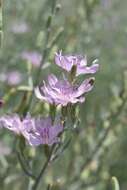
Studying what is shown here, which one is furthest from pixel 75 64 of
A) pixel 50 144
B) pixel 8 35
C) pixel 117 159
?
pixel 8 35

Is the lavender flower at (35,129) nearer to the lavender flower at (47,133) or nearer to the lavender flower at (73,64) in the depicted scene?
the lavender flower at (47,133)

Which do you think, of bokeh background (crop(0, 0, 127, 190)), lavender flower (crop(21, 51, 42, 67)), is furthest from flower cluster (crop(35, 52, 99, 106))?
lavender flower (crop(21, 51, 42, 67))

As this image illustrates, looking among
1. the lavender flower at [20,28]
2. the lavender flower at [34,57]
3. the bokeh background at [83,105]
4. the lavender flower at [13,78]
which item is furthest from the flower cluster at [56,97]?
the lavender flower at [20,28]

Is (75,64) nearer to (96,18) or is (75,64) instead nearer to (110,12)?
(96,18)

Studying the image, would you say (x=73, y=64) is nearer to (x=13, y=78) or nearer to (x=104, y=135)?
(x=104, y=135)

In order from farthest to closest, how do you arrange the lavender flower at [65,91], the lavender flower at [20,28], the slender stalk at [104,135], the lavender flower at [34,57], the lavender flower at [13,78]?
the lavender flower at [20,28] → the lavender flower at [34,57] → the lavender flower at [13,78] → the slender stalk at [104,135] → the lavender flower at [65,91]

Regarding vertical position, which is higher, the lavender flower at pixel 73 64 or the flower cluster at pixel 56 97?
the lavender flower at pixel 73 64

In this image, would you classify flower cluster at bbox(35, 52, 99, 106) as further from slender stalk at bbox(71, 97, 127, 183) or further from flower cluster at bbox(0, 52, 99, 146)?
slender stalk at bbox(71, 97, 127, 183)
